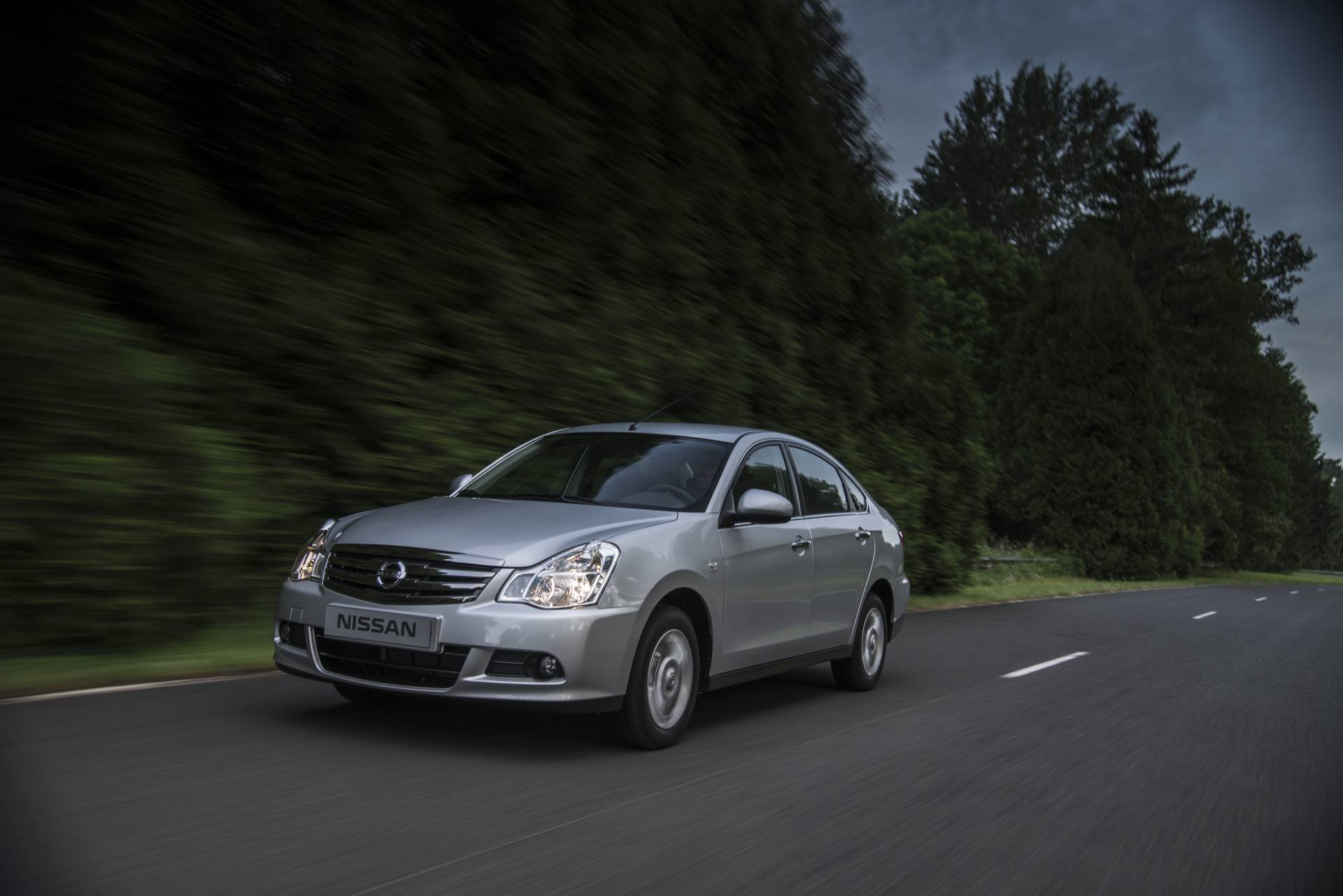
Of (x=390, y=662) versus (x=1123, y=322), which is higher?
(x=1123, y=322)

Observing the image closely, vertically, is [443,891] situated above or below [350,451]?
below

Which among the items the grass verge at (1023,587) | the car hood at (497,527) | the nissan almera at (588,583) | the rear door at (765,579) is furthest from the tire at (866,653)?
the grass verge at (1023,587)

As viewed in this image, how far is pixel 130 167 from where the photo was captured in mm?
7625

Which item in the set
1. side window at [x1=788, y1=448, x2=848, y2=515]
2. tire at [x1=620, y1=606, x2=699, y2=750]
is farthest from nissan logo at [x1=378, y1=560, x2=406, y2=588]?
side window at [x1=788, y1=448, x2=848, y2=515]

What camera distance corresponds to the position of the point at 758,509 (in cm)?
625

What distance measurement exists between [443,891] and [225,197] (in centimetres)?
655

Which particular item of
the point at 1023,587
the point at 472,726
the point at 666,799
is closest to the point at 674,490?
the point at 472,726

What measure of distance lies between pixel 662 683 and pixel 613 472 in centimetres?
143

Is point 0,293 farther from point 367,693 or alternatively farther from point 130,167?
point 367,693

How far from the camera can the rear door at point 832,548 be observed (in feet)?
24.0

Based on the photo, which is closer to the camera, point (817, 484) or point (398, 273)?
point (817, 484)

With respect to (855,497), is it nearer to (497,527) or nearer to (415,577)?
(497,527)

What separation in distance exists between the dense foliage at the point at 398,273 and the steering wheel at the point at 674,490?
2.88 m

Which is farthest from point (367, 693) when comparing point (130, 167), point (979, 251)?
point (979, 251)
